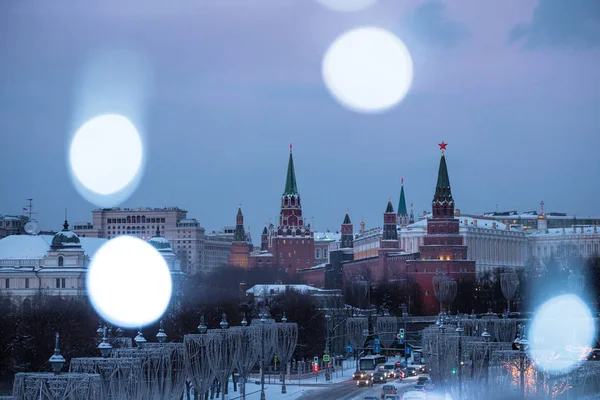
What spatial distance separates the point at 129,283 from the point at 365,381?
33.0 metres

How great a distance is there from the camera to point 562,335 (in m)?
82.4

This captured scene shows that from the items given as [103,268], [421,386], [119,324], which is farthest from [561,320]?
[103,268]

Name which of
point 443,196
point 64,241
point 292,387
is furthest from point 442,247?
point 292,387

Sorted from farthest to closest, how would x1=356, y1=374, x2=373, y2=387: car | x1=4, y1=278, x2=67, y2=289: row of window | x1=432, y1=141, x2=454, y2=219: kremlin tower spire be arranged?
x1=432, y1=141, x2=454, y2=219: kremlin tower spire, x1=4, y1=278, x2=67, y2=289: row of window, x1=356, y1=374, x2=373, y2=387: car

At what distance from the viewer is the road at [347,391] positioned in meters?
77.1

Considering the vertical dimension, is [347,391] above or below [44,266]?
below

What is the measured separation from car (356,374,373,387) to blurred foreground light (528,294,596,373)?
36.0ft

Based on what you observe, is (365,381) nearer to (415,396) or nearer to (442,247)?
(415,396)

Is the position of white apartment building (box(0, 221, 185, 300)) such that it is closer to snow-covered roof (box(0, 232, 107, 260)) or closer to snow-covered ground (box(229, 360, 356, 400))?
snow-covered roof (box(0, 232, 107, 260))

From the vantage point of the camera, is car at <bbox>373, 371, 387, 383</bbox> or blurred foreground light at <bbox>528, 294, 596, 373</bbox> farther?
car at <bbox>373, 371, 387, 383</bbox>

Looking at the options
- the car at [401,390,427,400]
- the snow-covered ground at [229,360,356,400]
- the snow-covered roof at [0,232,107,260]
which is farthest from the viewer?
the snow-covered roof at [0,232,107,260]

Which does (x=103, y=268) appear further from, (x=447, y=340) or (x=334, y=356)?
(x=447, y=340)

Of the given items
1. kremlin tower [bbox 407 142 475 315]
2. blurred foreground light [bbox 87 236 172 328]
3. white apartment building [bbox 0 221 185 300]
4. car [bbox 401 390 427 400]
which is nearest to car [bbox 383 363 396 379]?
blurred foreground light [bbox 87 236 172 328]

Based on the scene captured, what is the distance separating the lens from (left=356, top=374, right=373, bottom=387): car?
86938 mm
